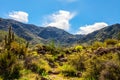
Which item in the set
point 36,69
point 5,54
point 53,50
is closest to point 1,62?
point 5,54

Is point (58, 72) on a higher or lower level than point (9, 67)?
lower

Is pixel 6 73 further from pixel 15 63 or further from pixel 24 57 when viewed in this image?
pixel 24 57

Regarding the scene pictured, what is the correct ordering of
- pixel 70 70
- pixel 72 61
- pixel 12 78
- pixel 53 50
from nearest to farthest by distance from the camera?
pixel 12 78 < pixel 70 70 < pixel 72 61 < pixel 53 50

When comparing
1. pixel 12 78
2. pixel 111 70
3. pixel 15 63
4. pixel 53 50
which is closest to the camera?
pixel 111 70

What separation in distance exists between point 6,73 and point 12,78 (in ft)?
2.40

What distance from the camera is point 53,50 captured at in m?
36.5

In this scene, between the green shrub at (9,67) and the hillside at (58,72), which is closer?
the hillside at (58,72)

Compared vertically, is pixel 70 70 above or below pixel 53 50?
below

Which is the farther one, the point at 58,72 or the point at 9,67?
the point at 58,72

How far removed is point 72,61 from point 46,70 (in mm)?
2971

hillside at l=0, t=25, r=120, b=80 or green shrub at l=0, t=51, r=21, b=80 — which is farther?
green shrub at l=0, t=51, r=21, b=80

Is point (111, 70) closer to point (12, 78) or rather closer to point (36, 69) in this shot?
point (12, 78)

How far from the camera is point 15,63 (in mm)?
18500

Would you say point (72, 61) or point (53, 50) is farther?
point (53, 50)
